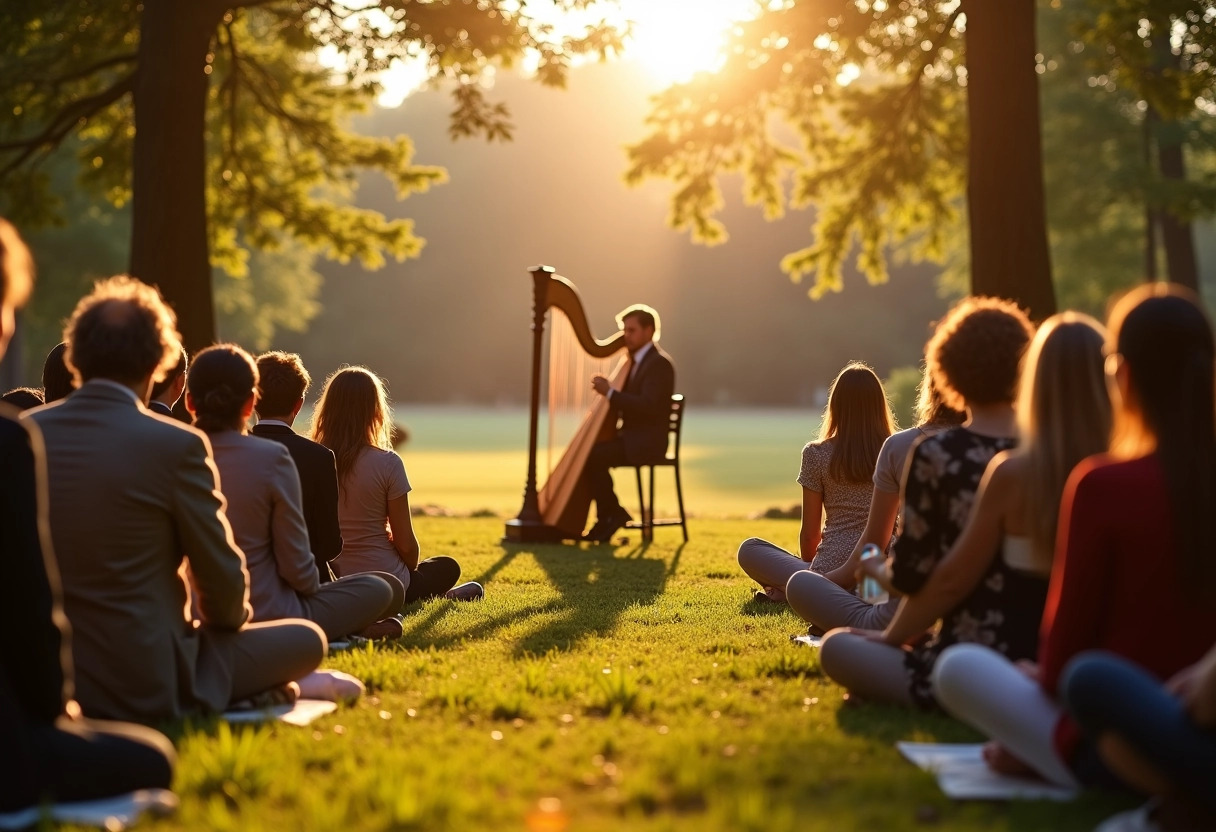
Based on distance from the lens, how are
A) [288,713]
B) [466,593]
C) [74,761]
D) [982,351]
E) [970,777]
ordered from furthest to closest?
[466,593] → [288,713] → [982,351] → [970,777] → [74,761]

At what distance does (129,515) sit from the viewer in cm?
391

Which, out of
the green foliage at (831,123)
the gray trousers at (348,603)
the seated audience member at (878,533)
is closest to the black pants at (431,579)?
the gray trousers at (348,603)

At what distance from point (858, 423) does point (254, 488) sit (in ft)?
10.3

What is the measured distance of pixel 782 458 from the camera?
28562 mm

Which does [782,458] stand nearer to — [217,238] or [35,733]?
[217,238]

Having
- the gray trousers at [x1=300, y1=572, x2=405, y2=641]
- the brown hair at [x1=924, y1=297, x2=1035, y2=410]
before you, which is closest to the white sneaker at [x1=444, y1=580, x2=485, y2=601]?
the gray trousers at [x1=300, y1=572, x2=405, y2=641]

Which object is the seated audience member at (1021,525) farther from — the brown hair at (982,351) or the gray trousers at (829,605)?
the gray trousers at (829,605)

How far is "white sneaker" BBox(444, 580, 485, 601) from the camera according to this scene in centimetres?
782

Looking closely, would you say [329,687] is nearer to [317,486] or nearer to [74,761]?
[317,486]

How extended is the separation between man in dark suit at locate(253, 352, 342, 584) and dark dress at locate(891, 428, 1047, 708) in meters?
2.60

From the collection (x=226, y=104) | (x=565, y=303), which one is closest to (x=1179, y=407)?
(x=565, y=303)

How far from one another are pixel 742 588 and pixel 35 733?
5.91 meters

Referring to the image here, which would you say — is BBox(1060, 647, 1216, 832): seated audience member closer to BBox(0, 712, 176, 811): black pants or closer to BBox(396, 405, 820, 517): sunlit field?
BBox(0, 712, 176, 811): black pants

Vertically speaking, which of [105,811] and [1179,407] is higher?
[1179,407]
